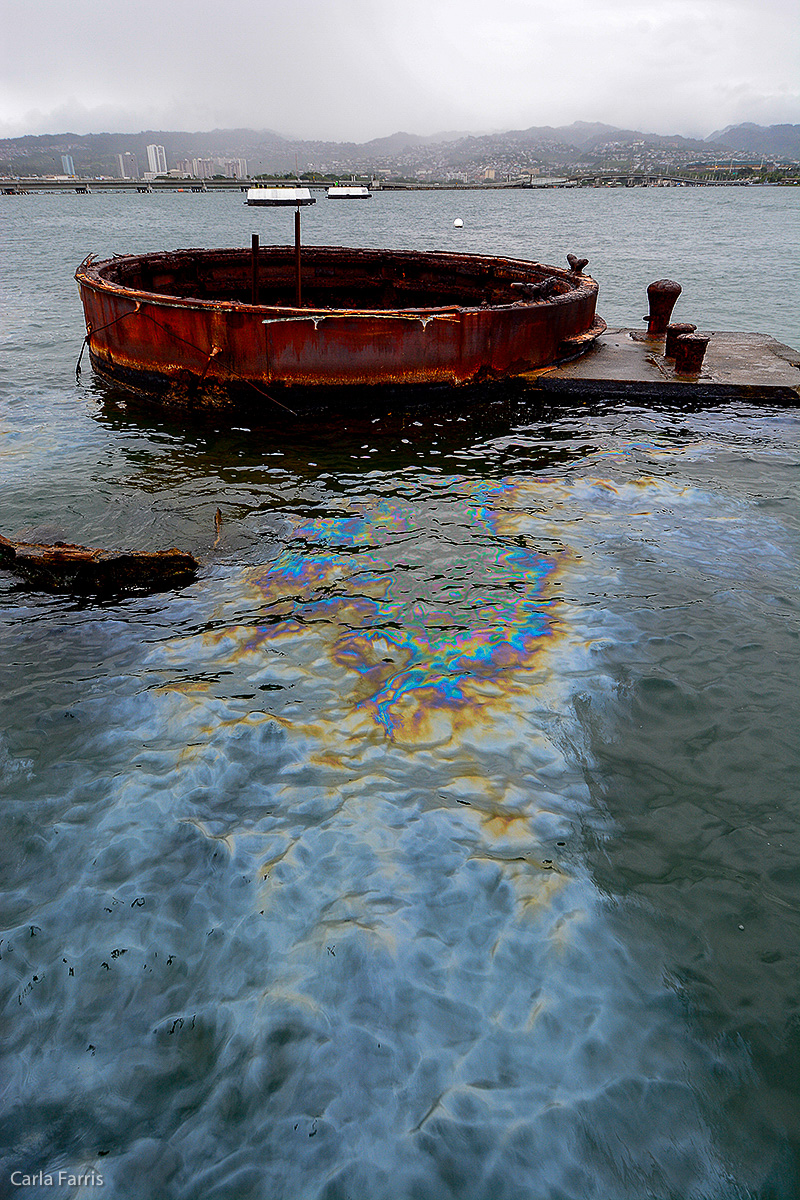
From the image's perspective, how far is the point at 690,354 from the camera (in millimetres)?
11586

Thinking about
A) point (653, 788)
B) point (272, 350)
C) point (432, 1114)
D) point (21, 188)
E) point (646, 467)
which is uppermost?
point (21, 188)

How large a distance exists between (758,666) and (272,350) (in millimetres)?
8001

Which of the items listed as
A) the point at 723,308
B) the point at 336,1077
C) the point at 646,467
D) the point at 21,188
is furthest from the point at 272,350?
the point at 21,188

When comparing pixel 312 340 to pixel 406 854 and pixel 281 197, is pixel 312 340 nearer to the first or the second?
pixel 281 197

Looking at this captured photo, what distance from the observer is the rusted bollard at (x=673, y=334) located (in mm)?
12209

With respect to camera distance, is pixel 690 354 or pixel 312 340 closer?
pixel 312 340

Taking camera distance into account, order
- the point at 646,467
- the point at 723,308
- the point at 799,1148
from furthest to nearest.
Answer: the point at 723,308 → the point at 646,467 → the point at 799,1148

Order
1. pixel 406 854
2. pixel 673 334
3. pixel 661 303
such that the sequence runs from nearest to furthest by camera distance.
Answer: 1. pixel 406 854
2. pixel 673 334
3. pixel 661 303

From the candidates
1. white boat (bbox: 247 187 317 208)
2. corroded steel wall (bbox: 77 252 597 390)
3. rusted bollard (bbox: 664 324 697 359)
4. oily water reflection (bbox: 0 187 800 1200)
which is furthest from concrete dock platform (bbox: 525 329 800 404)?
white boat (bbox: 247 187 317 208)

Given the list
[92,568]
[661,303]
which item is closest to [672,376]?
[661,303]

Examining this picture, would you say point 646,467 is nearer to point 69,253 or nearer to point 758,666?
point 758,666

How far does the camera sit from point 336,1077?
9.71 feet

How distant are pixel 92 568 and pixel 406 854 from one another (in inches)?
162

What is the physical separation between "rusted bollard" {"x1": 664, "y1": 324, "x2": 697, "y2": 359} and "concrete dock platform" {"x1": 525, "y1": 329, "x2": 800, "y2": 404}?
0.50ft
